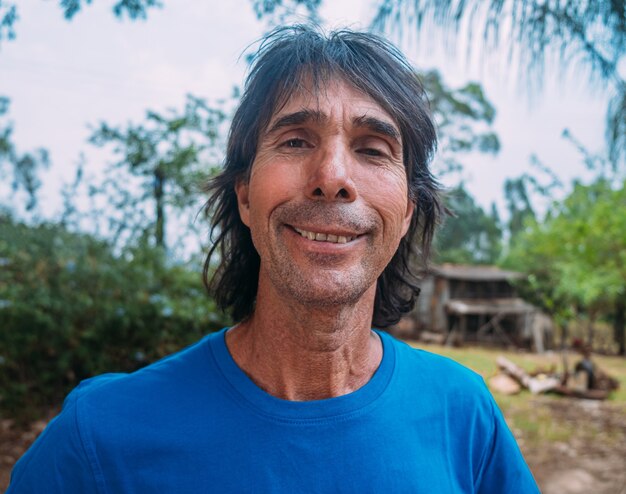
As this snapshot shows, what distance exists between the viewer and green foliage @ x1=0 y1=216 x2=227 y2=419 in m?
4.68

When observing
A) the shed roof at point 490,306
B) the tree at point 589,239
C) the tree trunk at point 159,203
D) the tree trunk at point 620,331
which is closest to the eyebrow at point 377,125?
the tree trunk at point 159,203

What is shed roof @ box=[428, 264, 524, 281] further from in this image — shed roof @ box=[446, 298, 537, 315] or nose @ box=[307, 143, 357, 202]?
nose @ box=[307, 143, 357, 202]

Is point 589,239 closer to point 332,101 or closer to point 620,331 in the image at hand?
point 332,101

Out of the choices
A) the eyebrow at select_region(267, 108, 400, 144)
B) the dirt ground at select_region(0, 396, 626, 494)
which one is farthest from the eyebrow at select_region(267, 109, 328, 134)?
the dirt ground at select_region(0, 396, 626, 494)

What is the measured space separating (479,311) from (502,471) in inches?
910

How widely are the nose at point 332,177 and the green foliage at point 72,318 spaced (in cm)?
388

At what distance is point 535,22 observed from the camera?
3.39 meters

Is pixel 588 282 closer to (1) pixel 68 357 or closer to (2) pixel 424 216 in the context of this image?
(1) pixel 68 357

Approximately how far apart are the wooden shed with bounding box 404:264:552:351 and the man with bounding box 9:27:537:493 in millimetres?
22277

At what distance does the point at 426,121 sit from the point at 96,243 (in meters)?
4.59

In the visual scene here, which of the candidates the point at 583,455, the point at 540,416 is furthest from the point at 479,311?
the point at 583,455

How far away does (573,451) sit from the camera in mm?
7105

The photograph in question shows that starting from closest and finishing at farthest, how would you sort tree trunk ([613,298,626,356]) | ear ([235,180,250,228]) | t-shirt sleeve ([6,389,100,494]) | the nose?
t-shirt sleeve ([6,389,100,494]) < the nose < ear ([235,180,250,228]) < tree trunk ([613,298,626,356])

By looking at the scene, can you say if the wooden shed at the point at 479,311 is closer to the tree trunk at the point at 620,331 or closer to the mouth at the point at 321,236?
the tree trunk at the point at 620,331
